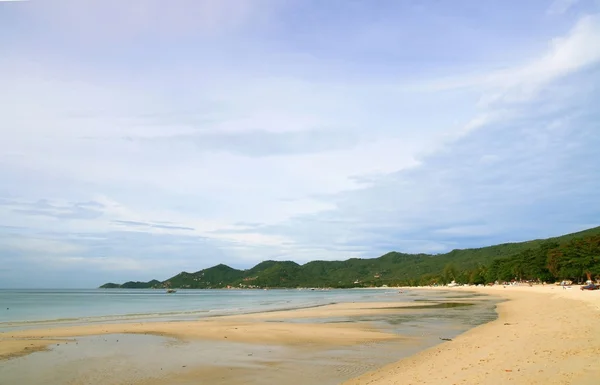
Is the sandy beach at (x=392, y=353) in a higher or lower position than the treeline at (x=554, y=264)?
lower

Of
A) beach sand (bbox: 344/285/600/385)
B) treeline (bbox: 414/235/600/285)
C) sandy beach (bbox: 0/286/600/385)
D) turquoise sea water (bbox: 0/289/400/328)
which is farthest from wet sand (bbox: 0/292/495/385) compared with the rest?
treeline (bbox: 414/235/600/285)

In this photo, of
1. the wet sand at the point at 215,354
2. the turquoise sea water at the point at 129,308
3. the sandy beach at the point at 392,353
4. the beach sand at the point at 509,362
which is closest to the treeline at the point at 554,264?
the turquoise sea water at the point at 129,308

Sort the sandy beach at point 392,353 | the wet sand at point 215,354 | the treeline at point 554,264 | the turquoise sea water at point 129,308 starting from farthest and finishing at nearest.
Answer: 1. the treeline at point 554,264
2. the turquoise sea water at point 129,308
3. the wet sand at point 215,354
4. the sandy beach at point 392,353

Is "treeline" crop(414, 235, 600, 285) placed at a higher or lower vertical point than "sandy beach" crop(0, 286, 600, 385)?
higher

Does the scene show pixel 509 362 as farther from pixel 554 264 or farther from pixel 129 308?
pixel 554 264

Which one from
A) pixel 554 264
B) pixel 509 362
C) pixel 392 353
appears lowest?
pixel 392 353

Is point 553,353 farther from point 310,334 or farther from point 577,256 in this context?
point 577,256

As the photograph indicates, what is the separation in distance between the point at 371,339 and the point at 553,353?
10536 millimetres

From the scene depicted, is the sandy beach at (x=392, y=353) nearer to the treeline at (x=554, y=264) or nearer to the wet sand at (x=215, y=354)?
the wet sand at (x=215, y=354)

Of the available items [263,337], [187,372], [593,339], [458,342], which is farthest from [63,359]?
[593,339]

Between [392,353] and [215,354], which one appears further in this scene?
[215,354]

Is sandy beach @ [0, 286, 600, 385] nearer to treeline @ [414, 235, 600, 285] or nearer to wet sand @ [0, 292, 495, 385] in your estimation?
wet sand @ [0, 292, 495, 385]

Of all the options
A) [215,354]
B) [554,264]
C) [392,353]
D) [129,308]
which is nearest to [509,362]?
[392,353]

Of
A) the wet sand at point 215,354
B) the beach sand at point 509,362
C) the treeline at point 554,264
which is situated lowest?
the wet sand at point 215,354
